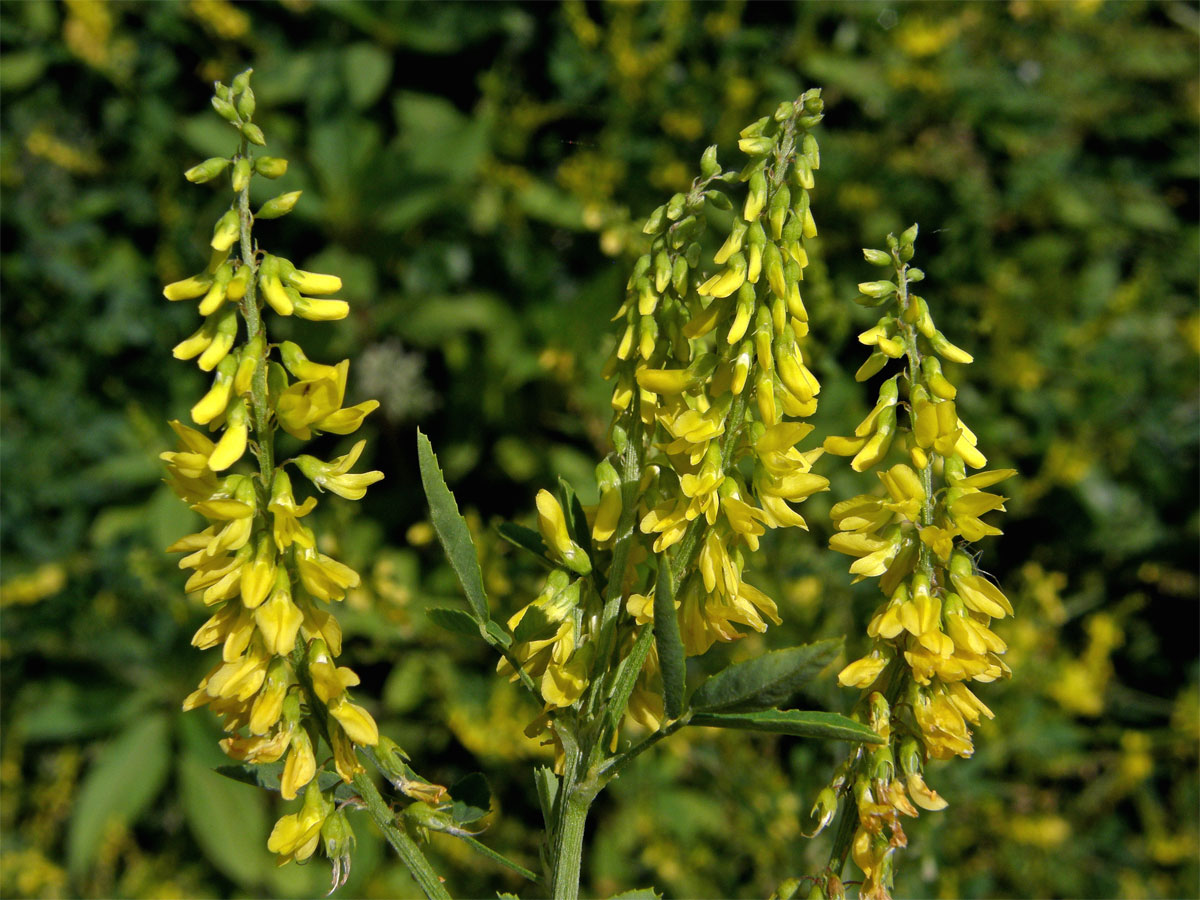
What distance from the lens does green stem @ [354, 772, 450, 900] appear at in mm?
866

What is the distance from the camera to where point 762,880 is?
2.47 meters

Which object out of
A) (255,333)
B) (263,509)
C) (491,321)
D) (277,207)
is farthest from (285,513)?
(491,321)

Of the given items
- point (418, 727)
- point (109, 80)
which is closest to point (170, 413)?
point (109, 80)

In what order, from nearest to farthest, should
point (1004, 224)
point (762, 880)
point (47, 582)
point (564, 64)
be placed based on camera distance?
point (762, 880) < point (47, 582) < point (564, 64) < point (1004, 224)

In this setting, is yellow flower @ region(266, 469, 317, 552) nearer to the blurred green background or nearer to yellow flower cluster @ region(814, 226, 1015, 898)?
yellow flower cluster @ region(814, 226, 1015, 898)

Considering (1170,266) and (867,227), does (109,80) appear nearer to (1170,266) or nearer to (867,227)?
(867,227)

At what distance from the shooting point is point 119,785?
3574 millimetres

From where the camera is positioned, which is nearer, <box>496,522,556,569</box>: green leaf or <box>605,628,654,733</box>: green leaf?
<box>605,628,654,733</box>: green leaf

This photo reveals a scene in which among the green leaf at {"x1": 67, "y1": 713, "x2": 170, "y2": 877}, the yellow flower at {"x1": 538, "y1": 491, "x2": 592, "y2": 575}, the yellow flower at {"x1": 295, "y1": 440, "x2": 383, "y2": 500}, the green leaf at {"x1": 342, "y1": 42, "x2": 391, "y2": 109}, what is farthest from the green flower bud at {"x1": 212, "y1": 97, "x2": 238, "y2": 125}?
the green leaf at {"x1": 67, "y1": 713, "x2": 170, "y2": 877}

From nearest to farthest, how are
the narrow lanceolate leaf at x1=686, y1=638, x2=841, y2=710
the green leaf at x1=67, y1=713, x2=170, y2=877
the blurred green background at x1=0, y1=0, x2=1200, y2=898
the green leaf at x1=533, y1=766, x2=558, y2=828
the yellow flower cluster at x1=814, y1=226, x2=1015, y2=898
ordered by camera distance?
1. the narrow lanceolate leaf at x1=686, y1=638, x2=841, y2=710
2. the yellow flower cluster at x1=814, y1=226, x2=1015, y2=898
3. the green leaf at x1=533, y1=766, x2=558, y2=828
4. the blurred green background at x1=0, y1=0, x2=1200, y2=898
5. the green leaf at x1=67, y1=713, x2=170, y2=877

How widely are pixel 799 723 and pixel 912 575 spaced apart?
0.19 meters

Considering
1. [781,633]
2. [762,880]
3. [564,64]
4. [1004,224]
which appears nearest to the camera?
[781,633]

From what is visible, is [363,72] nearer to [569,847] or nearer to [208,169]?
[208,169]

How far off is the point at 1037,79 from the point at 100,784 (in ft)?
14.4
